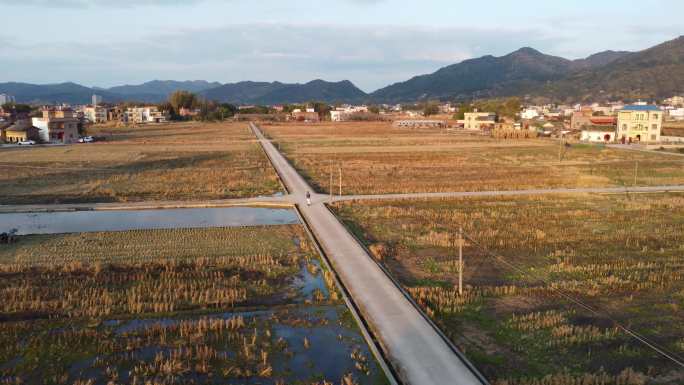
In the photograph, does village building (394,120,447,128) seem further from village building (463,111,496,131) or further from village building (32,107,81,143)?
village building (32,107,81,143)

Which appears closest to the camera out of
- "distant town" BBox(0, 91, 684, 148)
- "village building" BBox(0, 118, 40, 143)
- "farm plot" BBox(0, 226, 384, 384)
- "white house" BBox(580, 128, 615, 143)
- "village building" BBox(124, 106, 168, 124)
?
"farm plot" BBox(0, 226, 384, 384)

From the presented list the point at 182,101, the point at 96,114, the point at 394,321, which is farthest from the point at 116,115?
the point at 394,321

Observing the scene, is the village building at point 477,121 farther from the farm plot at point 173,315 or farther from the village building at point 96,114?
the village building at point 96,114

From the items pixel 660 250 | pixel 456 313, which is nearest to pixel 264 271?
pixel 456 313

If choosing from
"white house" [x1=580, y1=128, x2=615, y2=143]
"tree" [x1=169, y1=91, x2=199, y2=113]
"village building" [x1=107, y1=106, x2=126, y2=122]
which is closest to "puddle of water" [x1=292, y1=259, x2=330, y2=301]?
"white house" [x1=580, y1=128, x2=615, y2=143]

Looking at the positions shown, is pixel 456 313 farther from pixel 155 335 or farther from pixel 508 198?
pixel 508 198
